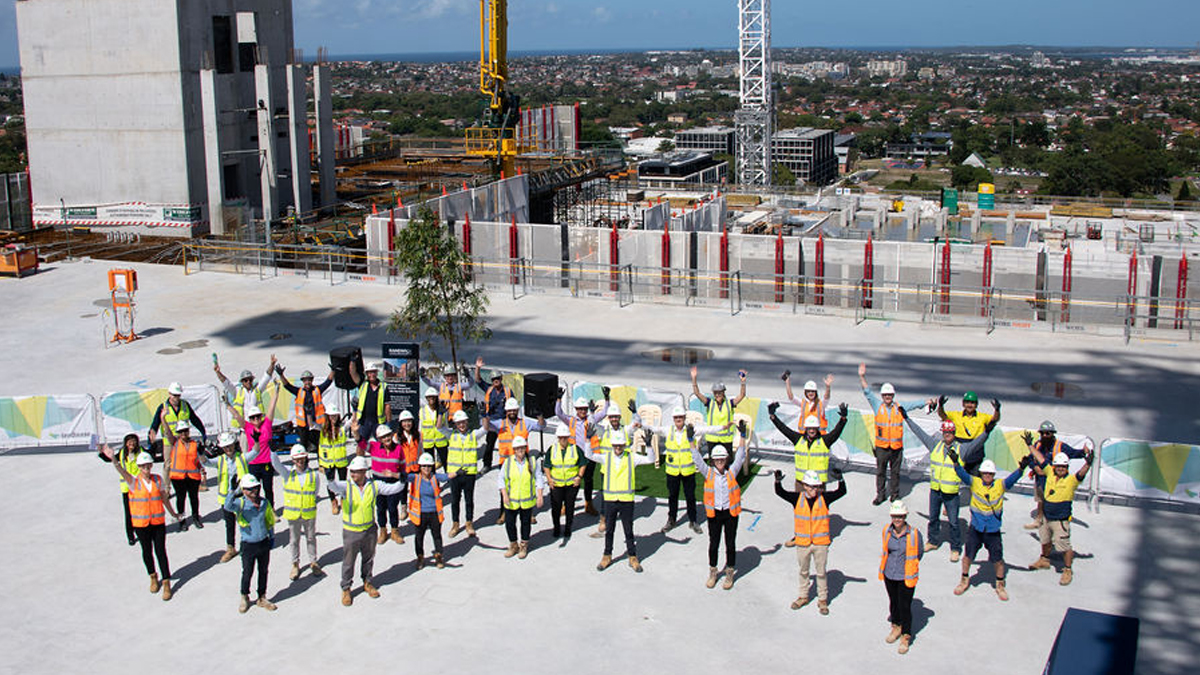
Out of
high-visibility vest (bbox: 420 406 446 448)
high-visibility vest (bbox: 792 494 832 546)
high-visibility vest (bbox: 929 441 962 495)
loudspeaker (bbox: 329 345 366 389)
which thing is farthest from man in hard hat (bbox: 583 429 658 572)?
loudspeaker (bbox: 329 345 366 389)

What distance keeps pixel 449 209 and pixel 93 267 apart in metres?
12.3

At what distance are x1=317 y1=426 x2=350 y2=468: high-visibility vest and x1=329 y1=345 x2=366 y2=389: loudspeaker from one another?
11.8 ft

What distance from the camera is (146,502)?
14.6 metres

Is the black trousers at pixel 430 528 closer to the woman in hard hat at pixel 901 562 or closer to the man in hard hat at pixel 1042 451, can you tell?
the woman in hard hat at pixel 901 562

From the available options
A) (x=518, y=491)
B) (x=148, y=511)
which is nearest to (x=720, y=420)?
(x=518, y=491)

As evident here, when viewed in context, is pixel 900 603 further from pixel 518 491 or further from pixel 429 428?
pixel 429 428

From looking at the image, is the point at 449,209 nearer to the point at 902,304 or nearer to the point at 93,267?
the point at 93,267

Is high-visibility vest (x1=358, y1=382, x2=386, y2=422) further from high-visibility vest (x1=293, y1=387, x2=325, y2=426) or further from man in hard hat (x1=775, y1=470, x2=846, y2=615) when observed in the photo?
man in hard hat (x1=775, y1=470, x2=846, y2=615)

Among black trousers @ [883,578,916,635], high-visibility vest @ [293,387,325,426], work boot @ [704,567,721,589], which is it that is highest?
high-visibility vest @ [293,387,325,426]

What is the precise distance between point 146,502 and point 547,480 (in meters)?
5.32

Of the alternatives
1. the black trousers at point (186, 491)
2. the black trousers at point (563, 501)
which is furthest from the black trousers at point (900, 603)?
the black trousers at point (186, 491)

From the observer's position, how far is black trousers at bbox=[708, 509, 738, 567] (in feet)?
48.0

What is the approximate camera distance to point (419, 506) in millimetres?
15258

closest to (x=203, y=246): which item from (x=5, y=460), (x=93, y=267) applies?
(x=93, y=267)
